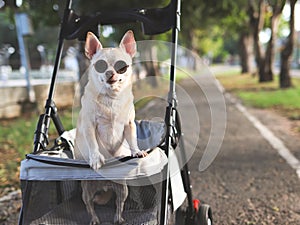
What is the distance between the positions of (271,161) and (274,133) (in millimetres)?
1898

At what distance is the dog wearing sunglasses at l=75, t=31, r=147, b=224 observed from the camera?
6.78 ft

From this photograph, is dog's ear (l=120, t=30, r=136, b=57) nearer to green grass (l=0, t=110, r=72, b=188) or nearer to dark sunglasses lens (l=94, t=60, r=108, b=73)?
dark sunglasses lens (l=94, t=60, r=108, b=73)

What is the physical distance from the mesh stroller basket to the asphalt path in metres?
0.85

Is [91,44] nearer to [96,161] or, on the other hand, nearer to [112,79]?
[112,79]

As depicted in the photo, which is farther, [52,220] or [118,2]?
[118,2]

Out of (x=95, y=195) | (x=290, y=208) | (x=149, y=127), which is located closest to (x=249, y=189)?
(x=290, y=208)

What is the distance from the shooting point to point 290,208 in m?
3.26

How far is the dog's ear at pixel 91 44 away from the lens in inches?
85.4

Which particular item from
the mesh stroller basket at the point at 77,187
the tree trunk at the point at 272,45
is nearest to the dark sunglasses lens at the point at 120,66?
the mesh stroller basket at the point at 77,187

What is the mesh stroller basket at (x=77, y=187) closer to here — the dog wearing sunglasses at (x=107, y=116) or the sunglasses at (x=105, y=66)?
the dog wearing sunglasses at (x=107, y=116)

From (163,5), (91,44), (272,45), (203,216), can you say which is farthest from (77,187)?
(272,45)

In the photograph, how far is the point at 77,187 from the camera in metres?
2.07

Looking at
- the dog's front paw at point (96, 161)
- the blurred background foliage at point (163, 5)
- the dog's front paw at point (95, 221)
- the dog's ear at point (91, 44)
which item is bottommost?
the dog's front paw at point (95, 221)

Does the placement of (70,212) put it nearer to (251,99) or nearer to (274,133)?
(274,133)
